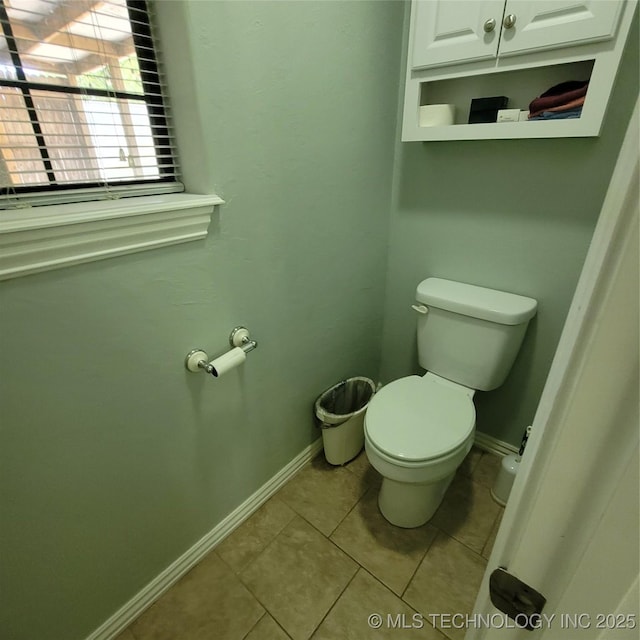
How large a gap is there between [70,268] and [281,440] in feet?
3.42

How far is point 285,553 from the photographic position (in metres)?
1.34

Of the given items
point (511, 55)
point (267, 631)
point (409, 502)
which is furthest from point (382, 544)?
point (511, 55)

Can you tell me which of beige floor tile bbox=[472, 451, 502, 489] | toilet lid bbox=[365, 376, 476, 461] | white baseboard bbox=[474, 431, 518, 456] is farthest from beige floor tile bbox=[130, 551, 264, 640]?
white baseboard bbox=[474, 431, 518, 456]

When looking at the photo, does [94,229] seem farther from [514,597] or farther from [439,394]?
[439,394]

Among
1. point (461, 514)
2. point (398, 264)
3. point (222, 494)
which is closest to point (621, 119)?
point (398, 264)

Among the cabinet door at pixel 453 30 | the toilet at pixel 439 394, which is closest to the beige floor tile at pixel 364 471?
the toilet at pixel 439 394

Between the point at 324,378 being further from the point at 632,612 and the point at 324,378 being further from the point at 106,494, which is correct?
the point at 632,612

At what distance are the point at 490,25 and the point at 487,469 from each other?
1.71 m

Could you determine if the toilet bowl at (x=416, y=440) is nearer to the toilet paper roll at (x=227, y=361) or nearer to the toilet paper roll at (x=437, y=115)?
the toilet paper roll at (x=227, y=361)

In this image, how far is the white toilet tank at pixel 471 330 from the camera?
1.37m

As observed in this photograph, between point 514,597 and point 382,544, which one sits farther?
point 382,544

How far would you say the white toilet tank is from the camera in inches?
53.9

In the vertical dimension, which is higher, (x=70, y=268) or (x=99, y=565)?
(x=70, y=268)

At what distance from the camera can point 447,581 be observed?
125 centimetres
